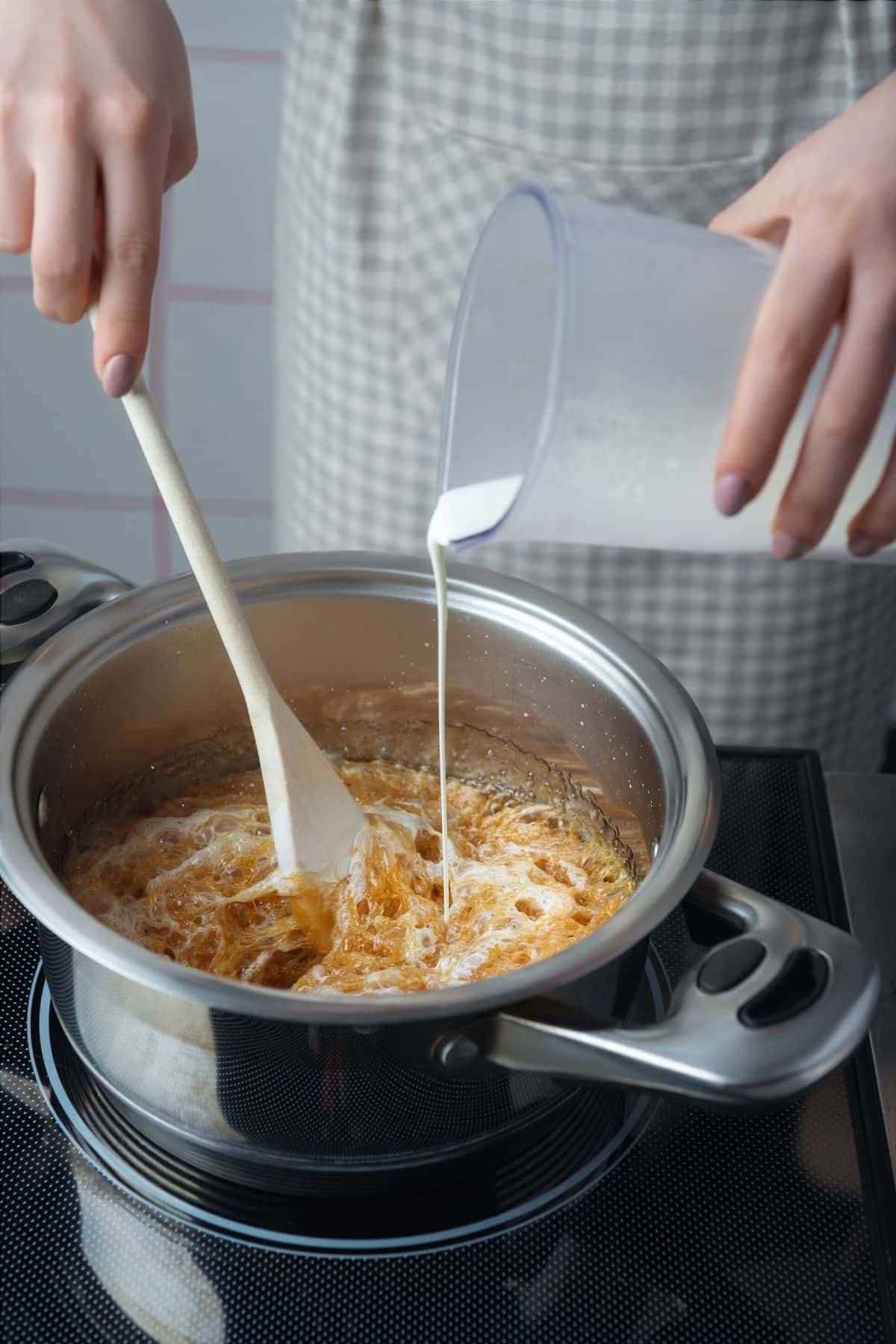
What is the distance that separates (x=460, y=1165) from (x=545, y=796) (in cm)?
36

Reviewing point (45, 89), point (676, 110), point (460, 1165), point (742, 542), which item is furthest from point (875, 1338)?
point (676, 110)

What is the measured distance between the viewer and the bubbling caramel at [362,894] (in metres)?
0.88

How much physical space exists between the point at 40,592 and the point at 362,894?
318 mm

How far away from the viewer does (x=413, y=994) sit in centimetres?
62

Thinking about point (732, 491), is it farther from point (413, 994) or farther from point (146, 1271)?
point (146, 1271)

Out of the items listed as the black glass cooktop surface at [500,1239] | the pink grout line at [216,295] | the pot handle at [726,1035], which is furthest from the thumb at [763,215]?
the pink grout line at [216,295]

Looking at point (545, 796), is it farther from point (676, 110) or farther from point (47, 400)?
point (47, 400)

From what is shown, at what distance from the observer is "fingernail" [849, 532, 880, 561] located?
0.75 meters

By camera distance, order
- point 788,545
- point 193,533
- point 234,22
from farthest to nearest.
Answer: point 234,22
point 193,533
point 788,545

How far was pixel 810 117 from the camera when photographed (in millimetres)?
1248

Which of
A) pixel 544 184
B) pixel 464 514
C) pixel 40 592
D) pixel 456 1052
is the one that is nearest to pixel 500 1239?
pixel 456 1052

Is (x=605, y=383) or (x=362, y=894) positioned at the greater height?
(x=605, y=383)

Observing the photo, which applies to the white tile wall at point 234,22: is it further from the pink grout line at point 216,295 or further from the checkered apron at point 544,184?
the checkered apron at point 544,184

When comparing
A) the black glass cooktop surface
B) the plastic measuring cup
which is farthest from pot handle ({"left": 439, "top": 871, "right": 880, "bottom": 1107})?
the plastic measuring cup
